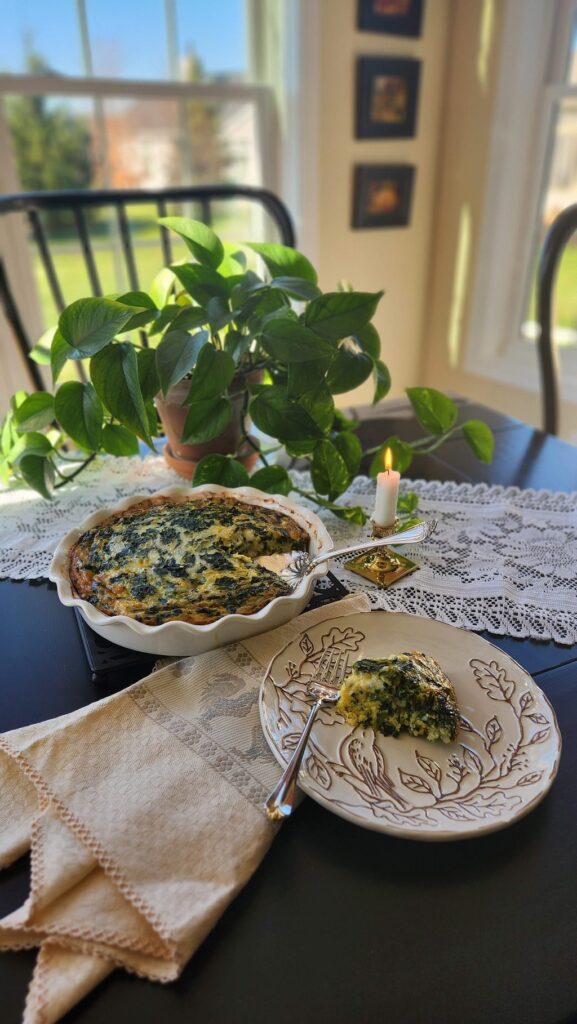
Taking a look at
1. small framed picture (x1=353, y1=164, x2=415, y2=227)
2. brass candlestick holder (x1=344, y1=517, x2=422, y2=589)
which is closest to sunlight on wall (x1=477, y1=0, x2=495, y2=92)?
small framed picture (x1=353, y1=164, x2=415, y2=227)

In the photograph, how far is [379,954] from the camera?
410 mm

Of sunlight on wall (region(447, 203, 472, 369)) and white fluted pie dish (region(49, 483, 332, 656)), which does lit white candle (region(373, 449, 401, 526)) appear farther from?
sunlight on wall (region(447, 203, 472, 369))

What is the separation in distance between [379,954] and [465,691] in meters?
0.23

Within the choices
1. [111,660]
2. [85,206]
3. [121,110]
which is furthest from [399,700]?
[121,110]

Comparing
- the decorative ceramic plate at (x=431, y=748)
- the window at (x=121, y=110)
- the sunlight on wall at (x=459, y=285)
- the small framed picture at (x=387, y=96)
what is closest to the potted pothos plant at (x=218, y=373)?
the decorative ceramic plate at (x=431, y=748)

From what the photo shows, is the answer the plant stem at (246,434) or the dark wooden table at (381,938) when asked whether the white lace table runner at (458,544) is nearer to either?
the plant stem at (246,434)

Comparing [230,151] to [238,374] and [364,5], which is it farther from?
[238,374]

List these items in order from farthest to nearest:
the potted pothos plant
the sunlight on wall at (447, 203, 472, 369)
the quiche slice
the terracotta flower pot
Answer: the sunlight on wall at (447, 203, 472, 369), the terracotta flower pot, the potted pothos plant, the quiche slice

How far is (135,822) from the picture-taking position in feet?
1.51

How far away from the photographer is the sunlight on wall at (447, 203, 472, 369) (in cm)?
229

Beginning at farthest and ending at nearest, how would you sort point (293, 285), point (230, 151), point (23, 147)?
1. point (230, 151)
2. point (23, 147)
3. point (293, 285)

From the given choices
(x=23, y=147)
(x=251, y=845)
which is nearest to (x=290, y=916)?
(x=251, y=845)

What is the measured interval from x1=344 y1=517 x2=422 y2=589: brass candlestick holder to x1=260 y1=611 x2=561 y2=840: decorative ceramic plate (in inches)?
5.8

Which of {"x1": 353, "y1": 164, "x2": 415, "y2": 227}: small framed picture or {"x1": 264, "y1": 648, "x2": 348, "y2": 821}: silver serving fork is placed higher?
{"x1": 353, "y1": 164, "x2": 415, "y2": 227}: small framed picture
